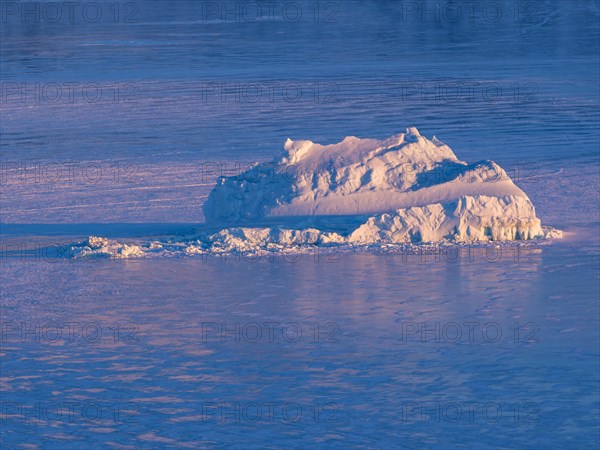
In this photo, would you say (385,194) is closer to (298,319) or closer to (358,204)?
(358,204)

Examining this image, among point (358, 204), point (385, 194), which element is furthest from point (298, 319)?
point (385, 194)

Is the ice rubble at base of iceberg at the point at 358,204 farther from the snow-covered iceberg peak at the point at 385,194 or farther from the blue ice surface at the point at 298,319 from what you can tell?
the blue ice surface at the point at 298,319

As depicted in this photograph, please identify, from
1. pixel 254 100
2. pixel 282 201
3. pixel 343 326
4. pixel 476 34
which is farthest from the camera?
pixel 476 34

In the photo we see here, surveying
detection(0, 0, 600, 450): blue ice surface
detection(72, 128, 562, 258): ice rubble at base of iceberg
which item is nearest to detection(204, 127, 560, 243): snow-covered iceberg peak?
detection(72, 128, 562, 258): ice rubble at base of iceberg

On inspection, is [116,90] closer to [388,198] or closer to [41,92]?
[41,92]

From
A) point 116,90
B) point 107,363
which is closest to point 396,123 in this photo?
point 116,90

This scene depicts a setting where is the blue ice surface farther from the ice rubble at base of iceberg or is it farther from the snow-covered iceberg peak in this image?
the snow-covered iceberg peak
